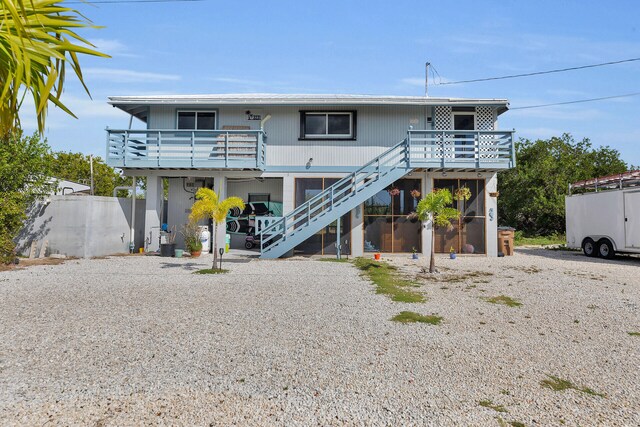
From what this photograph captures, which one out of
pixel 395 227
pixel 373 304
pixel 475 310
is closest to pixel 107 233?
pixel 395 227

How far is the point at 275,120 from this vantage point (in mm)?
17656

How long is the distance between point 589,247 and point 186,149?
1824 centimetres

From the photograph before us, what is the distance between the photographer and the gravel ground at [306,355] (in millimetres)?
3555

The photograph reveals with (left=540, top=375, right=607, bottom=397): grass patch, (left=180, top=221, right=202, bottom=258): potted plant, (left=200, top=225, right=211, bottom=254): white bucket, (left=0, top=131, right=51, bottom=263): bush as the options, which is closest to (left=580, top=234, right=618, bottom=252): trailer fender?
(left=540, top=375, right=607, bottom=397): grass patch

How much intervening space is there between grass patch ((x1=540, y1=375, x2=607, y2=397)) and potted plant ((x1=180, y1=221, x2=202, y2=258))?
552 inches

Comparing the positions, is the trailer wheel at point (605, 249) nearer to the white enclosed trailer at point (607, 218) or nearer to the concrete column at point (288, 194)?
the white enclosed trailer at point (607, 218)

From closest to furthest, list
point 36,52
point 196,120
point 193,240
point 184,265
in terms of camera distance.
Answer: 1. point 36,52
2. point 184,265
3. point 193,240
4. point 196,120

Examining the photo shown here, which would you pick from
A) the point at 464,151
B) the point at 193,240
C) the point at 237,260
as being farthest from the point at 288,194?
the point at 464,151

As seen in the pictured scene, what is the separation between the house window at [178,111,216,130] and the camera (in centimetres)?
1786

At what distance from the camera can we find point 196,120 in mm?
17844

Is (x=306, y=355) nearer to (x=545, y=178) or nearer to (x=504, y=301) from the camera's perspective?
(x=504, y=301)

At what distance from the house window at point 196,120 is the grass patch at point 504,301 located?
1370 centimetres

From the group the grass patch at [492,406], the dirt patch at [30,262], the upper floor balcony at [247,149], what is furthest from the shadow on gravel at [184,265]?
the grass patch at [492,406]

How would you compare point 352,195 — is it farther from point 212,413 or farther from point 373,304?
point 212,413
